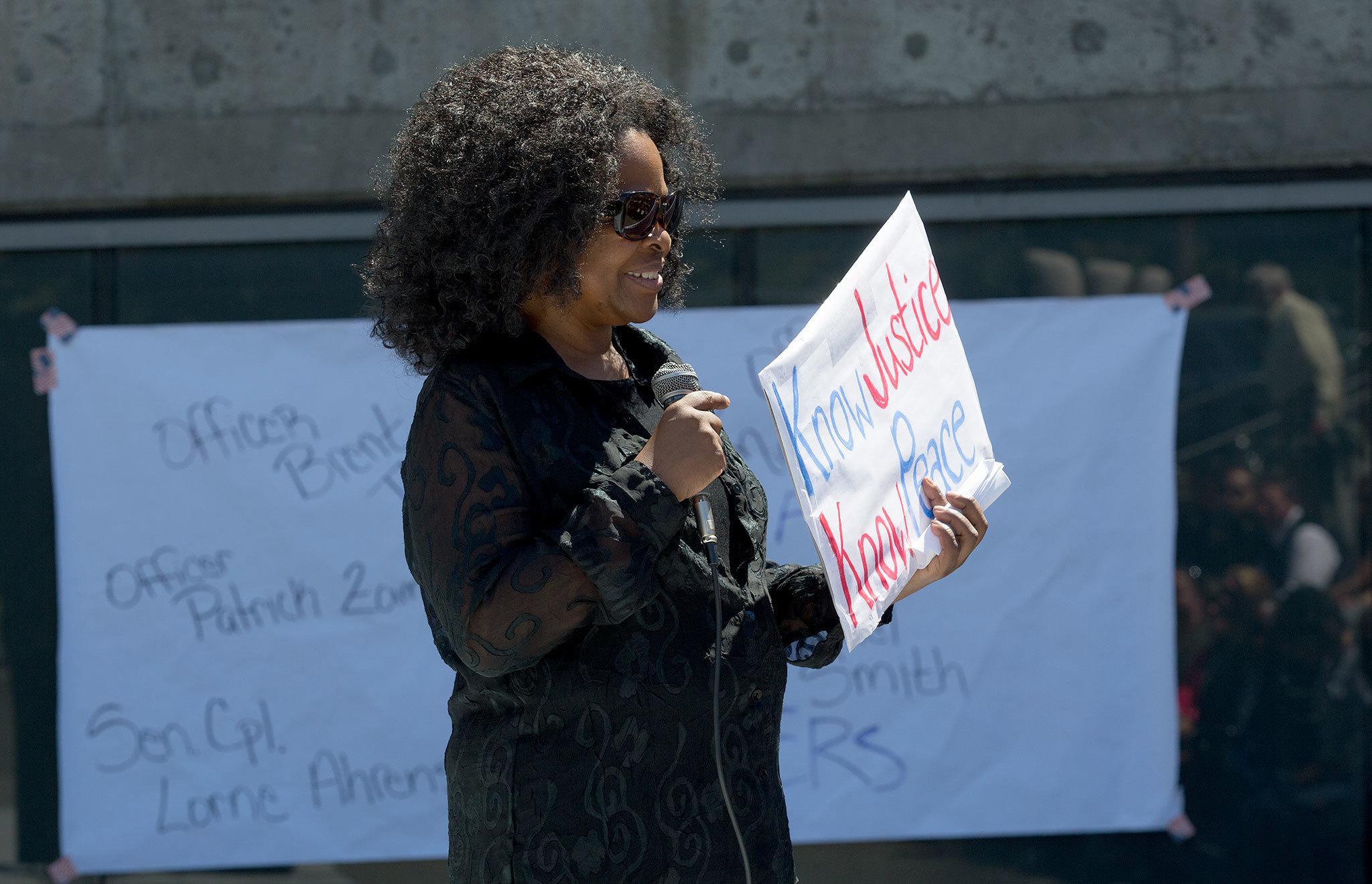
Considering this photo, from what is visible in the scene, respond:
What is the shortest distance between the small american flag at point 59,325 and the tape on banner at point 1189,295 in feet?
11.2

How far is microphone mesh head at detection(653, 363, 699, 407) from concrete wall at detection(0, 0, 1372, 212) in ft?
7.93

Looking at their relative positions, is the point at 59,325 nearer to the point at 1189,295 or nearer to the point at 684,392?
the point at 684,392

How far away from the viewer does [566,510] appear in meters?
1.65

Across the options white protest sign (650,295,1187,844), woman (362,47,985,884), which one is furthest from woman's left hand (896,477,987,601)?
white protest sign (650,295,1187,844)

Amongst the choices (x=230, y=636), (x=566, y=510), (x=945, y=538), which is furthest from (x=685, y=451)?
(x=230, y=636)

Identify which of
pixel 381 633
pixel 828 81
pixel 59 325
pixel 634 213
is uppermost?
pixel 828 81

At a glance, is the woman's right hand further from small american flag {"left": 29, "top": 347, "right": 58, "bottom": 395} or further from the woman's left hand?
small american flag {"left": 29, "top": 347, "right": 58, "bottom": 395}

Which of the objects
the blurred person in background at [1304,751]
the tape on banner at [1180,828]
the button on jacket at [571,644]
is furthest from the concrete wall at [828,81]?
the button on jacket at [571,644]

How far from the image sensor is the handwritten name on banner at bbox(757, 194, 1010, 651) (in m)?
1.76

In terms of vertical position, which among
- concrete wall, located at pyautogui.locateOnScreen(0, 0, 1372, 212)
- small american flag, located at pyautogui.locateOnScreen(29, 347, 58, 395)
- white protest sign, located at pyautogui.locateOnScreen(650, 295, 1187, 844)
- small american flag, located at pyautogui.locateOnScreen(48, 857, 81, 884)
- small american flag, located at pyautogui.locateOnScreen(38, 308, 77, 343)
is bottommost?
small american flag, located at pyautogui.locateOnScreen(48, 857, 81, 884)

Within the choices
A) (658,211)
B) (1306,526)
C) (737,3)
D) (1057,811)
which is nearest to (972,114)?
(737,3)

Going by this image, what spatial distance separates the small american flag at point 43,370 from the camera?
13.7 ft

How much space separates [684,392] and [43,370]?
3.13 meters

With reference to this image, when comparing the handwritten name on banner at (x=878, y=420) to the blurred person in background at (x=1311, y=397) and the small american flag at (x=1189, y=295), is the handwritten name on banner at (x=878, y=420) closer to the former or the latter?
the small american flag at (x=1189, y=295)
